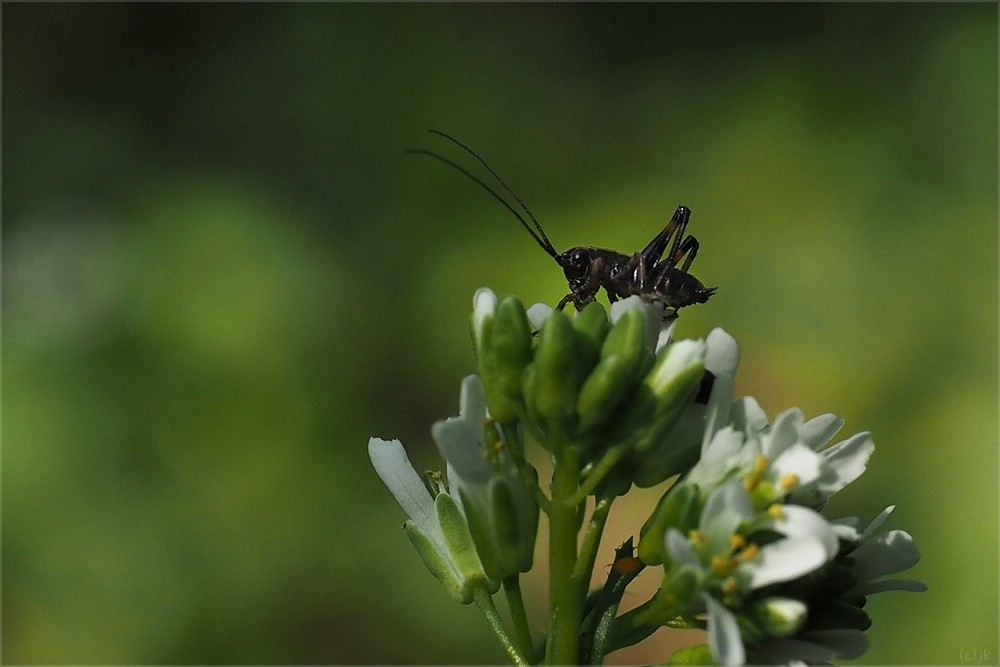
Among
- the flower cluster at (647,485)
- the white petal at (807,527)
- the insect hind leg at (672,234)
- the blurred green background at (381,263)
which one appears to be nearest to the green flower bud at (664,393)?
the flower cluster at (647,485)

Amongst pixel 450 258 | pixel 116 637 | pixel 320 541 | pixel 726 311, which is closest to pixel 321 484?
pixel 320 541

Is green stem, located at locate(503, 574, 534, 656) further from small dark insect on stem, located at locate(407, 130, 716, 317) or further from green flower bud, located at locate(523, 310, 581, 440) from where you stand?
small dark insect on stem, located at locate(407, 130, 716, 317)

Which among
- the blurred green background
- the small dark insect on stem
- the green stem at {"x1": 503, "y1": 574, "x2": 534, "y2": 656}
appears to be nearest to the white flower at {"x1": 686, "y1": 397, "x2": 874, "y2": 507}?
the green stem at {"x1": 503, "y1": 574, "x2": 534, "y2": 656}

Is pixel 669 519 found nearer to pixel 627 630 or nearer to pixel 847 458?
pixel 627 630

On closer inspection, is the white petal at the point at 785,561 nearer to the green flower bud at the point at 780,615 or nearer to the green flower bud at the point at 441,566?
the green flower bud at the point at 780,615

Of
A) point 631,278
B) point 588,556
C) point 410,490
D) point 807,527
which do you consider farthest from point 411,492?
point 631,278

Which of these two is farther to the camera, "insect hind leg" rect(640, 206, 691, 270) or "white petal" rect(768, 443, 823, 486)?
"insect hind leg" rect(640, 206, 691, 270)
